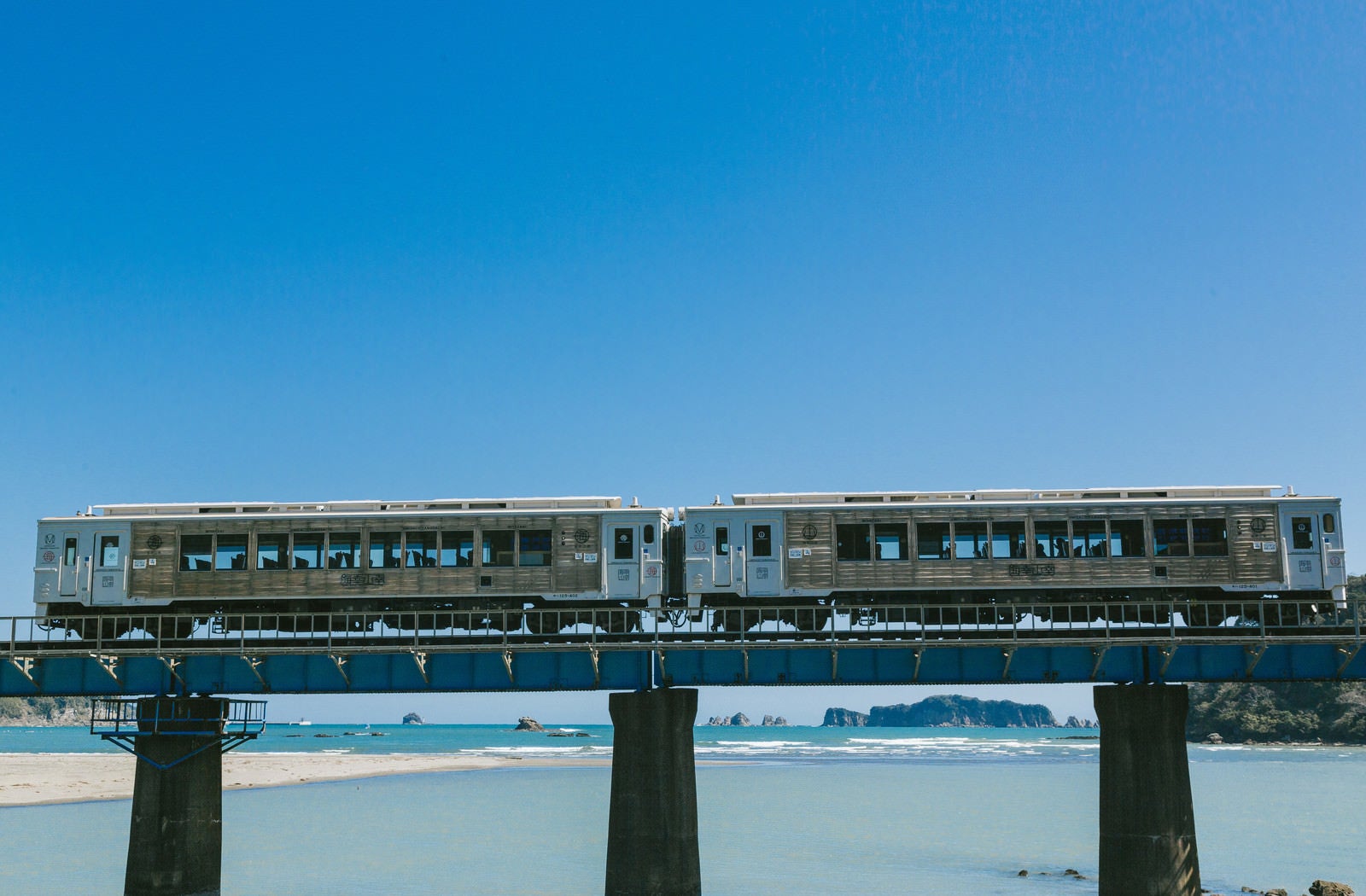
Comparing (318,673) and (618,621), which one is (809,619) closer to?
(618,621)

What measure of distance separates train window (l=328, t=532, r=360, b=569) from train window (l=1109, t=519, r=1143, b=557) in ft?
68.5

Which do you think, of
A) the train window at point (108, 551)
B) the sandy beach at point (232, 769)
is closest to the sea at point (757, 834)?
the sandy beach at point (232, 769)

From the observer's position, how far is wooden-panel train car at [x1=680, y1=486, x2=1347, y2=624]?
32.4 metres

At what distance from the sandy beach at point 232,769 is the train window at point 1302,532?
66629 millimetres

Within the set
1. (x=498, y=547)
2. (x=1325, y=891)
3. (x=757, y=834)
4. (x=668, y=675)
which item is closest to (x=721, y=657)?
(x=668, y=675)

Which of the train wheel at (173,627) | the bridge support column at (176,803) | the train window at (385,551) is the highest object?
the train window at (385,551)

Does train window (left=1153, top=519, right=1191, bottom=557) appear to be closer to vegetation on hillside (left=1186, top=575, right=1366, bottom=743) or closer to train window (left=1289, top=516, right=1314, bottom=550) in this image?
train window (left=1289, top=516, right=1314, bottom=550)

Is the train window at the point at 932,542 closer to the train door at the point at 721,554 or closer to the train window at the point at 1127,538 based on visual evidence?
the train window at the point at 1127,538

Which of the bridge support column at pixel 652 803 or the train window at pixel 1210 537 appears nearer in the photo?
the bridge support column at pixel 652 803

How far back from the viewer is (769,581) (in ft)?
109

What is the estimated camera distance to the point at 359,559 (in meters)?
33.7

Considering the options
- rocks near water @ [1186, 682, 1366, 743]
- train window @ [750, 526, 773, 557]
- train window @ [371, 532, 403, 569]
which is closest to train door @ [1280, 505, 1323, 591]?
train window @ [750, 526, 773, 557]

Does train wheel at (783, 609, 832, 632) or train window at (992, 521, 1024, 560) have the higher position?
train window at (992, 521, 1024, 560)

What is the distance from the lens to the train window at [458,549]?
Answer: 33.5 metres
